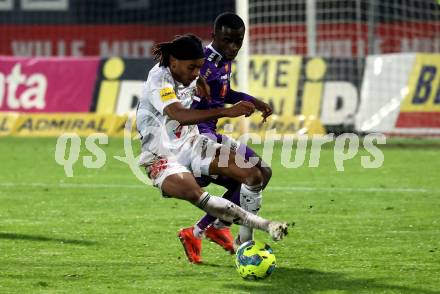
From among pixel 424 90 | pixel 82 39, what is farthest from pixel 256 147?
pixel 82 39

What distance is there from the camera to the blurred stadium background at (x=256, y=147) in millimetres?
7945

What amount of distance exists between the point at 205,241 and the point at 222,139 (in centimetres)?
126

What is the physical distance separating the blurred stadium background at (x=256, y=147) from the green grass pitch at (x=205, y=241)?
2cm

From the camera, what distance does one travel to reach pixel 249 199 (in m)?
8.36

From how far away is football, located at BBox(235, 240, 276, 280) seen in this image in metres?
7.46

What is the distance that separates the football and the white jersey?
1024 millimetres

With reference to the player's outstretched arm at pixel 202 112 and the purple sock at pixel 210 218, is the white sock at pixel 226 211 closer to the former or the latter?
the player's outstretched arm at pixel 202 112

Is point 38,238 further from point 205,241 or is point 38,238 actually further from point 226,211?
point 226,211

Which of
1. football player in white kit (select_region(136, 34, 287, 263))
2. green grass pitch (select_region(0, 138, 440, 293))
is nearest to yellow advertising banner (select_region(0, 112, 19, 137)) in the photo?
green grass pitch (select_region(0, 138, 440, 293))

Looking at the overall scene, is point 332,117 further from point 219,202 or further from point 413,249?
point 219,202

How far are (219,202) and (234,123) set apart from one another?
41.0ft

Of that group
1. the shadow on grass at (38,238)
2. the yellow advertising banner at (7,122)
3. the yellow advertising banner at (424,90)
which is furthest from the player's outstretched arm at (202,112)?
the yellow advertising banner at (7,122)

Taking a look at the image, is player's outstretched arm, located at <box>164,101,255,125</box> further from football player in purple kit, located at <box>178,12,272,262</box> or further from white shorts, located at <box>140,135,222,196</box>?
football player in purple kit, located at <box>178,12,272,262</box>

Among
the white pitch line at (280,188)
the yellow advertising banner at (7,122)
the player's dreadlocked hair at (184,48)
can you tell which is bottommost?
the yellow advertising banner at (7,122)
